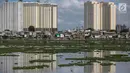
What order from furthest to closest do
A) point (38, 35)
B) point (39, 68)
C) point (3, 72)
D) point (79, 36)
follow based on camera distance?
point (38, 35), point (79, 36), point (39, 68), point (3, 72)

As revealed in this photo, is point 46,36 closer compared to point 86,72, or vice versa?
point 86,72

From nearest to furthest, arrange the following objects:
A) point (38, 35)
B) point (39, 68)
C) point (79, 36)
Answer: point (39, 68)
point (79, 36)
point (38, 35)

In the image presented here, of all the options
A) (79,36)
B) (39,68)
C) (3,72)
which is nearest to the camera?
(3,72)

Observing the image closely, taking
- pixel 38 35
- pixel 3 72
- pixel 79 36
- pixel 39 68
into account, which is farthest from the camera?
pixel 38 35

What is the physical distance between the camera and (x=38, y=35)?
188 metres

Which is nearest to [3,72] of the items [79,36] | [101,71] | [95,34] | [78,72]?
[78,72]

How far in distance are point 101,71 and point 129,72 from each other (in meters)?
2.09

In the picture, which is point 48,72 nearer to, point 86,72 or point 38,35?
point 86,72

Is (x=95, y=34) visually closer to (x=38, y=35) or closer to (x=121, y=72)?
(x=38, y=35)

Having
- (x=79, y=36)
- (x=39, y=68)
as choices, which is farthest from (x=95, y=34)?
(x=39, y=68)

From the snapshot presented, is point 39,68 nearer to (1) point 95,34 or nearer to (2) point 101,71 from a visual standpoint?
(2) point 101,71

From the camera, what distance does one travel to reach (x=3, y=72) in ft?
78.1

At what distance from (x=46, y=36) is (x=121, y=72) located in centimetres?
15193

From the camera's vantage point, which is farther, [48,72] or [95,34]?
[95,34]
